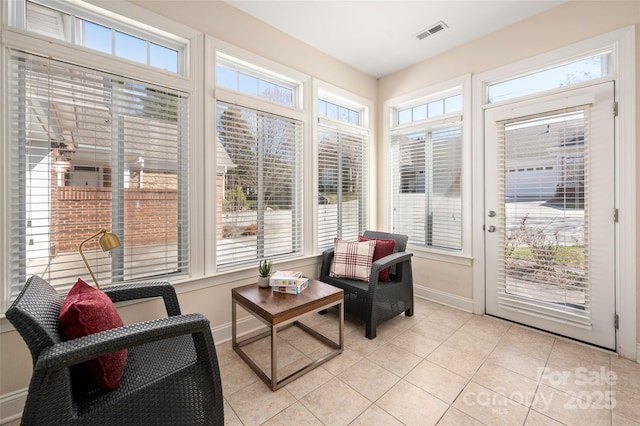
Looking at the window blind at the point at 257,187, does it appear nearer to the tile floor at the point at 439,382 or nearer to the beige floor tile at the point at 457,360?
the tile floor at the point at 439,382

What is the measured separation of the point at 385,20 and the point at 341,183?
168 cm

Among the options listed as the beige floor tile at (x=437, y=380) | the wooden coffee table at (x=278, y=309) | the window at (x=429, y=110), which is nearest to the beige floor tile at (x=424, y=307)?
the beige floor tile at (x=437, y=380)

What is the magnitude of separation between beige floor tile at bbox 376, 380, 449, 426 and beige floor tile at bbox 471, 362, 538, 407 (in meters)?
0.40

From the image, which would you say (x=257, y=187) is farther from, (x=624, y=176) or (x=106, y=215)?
A: (x=624, y=176)

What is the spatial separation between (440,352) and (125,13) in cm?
338

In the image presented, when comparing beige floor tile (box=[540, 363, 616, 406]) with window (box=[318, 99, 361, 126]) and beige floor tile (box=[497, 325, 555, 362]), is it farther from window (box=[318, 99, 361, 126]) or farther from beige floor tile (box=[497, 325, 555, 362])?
window (box=[318, 99, 361, 126])

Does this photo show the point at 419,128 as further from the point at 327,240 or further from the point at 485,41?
the point at 327,240

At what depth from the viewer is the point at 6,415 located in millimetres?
Answer: 1569

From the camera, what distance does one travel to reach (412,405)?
164 centimetres

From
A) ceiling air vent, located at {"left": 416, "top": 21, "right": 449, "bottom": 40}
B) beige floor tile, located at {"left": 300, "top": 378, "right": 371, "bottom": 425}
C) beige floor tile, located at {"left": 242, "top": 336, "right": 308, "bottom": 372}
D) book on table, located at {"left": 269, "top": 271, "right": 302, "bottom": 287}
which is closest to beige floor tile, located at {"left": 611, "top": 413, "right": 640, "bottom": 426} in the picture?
beige floor tile, located at {"left": 300, "top": 378, "right": 371, "bottom": 425}

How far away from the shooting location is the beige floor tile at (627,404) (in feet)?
5.12

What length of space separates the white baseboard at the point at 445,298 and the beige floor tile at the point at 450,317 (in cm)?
6

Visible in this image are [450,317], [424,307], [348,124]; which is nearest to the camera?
[450,317]

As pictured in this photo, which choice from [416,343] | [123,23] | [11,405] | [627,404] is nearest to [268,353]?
[416,343]
